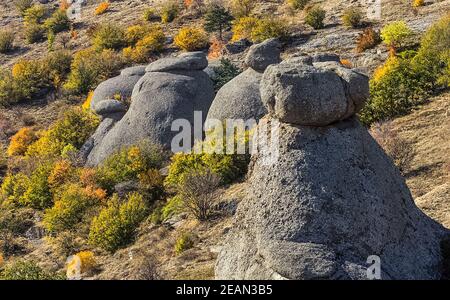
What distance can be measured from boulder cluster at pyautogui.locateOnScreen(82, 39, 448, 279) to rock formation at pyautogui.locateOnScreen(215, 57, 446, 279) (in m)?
0.01

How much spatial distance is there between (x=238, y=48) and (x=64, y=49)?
15.0 meters

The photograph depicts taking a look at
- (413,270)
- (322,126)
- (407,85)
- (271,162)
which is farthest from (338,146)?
(407,85)

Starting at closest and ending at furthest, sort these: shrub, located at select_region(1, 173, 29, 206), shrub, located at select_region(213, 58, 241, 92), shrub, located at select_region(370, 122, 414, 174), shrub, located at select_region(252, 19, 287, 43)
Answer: shrub, located at select_region(370, 122, 414, 174), shrub, located at select_region(1, 173, 29, 206), shrub, located at select_region(213, 58, 241, 92), shrub, located at select_region(252, 19, 287, 43)

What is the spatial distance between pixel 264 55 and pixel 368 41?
27.9 feet

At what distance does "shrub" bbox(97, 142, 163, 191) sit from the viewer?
70.4 feet

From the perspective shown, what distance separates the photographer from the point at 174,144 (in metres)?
23.0

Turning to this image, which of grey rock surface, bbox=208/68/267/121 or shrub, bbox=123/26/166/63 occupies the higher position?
grey rock surface, bbox=208/68/267/121

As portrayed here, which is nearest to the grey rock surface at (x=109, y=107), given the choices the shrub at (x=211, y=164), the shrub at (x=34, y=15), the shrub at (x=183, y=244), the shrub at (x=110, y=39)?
the shrub at (x=211, y=164)

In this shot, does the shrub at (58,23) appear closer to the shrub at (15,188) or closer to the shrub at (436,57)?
the shrub at (15,188)

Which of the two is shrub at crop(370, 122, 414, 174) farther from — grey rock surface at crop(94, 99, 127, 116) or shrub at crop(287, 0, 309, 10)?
shrub at crop(287, 0, 309, 10)

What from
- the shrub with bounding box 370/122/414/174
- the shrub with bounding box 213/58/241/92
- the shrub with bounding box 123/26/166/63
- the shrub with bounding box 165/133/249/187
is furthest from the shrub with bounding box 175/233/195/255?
the shrub with bounding box 123/26/166/63

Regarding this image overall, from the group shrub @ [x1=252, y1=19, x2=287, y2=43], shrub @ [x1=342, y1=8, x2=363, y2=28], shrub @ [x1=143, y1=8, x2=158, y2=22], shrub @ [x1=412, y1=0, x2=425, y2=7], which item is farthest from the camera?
shrub @ [x1=143, y1=8, x2=158, y2=22]

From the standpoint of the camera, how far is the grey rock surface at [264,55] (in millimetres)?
20938

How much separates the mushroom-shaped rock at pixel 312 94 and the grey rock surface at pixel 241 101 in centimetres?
1180
